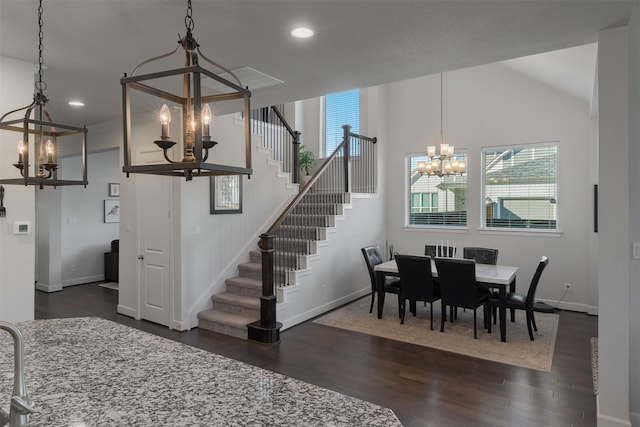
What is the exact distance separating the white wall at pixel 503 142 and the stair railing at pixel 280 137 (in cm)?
185

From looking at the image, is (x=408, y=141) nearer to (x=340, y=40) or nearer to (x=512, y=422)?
(x=340, y=40)

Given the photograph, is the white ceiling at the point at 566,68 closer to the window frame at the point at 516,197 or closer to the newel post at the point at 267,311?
the window frame at the point at 516,197

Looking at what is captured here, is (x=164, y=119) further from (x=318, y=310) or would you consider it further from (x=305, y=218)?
(x=305, y=218)

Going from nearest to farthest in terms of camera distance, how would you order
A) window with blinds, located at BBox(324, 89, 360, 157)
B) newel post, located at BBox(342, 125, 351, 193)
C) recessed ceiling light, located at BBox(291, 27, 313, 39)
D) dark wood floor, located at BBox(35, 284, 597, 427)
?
recessed ceiling light, located at BBox(291, 27, 313, 39), dark wood floor, located at BBox(35, 284, 597, 427), newel post, located at BBox(342, 125, 351, 193), window with blinds, located at BBox(324, 89, 360, 157)

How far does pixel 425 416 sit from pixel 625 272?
5.50 ft

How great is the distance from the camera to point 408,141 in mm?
7121

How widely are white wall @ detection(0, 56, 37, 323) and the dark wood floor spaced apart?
1755 mm

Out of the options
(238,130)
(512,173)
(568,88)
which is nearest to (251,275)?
(238,130)

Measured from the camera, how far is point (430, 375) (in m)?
3.47

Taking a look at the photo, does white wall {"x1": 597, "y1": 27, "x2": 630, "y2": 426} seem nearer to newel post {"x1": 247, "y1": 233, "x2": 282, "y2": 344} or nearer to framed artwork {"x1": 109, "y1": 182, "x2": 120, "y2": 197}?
newel post {"x1": 247, "y1": 233, "x2": 282, "y2": 344}

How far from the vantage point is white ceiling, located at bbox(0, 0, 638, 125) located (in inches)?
88.0

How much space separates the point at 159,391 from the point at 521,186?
20.5 ft

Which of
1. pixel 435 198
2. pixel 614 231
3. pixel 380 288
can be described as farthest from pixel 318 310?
pixel 614 231

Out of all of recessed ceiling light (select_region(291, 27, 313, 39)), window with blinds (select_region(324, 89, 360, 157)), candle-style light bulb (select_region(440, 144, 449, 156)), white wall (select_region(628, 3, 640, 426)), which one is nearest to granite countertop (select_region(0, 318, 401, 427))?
recessed ceiling light (select_region(291, 27, 313, 39))
